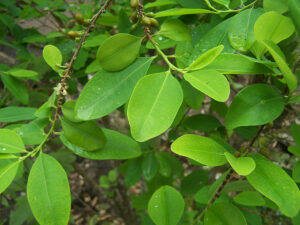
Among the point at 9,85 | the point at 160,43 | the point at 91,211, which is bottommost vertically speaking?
the point at 91,211

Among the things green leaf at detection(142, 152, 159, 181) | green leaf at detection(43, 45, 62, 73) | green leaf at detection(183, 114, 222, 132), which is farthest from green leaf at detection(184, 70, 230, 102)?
green leaf at detection(142, 152, 159, 181)

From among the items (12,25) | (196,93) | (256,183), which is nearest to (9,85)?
(12,25)

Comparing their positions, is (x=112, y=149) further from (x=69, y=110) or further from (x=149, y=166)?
(x=149, y=166)

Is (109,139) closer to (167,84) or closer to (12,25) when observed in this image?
(167,84)

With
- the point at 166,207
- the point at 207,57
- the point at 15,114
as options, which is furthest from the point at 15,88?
the point at 207,57

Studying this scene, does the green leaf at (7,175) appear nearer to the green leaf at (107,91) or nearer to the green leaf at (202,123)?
the green leaf at (107,91)

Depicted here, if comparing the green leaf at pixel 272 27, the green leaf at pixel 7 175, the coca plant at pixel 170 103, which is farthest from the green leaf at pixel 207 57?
the green leaf at pixel 7 175

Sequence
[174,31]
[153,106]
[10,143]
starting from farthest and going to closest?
[174,31], [10,143], [153,106]

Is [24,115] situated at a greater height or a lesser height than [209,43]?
lesser
